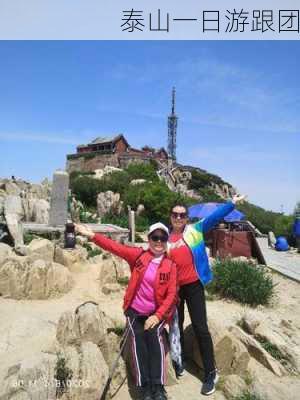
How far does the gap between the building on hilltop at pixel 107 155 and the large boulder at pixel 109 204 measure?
2443 centimetres

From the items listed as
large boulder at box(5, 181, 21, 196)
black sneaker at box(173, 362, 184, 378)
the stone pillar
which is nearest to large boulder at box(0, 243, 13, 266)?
black sneaker at box(173, 362, 184, 378)

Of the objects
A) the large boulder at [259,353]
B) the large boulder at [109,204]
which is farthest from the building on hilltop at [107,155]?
the large boulder at [259,353]

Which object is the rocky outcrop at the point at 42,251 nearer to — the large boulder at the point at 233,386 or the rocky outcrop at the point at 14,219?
the rocky outcrop at the point at 14,219

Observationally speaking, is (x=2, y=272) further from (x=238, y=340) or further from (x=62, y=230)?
(x=62, y=230)

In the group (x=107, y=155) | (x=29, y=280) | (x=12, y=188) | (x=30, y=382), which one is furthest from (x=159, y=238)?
(x=107, y=155)

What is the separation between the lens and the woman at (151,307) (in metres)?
3.80

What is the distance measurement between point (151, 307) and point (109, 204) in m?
26.6

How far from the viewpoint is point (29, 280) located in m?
7.59

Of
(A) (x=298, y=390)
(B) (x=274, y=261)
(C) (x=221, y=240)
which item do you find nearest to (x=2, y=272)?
(A) (x=298, y=390)

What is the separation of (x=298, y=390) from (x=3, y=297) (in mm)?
5080

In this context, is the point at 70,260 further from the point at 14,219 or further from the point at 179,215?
the point at 179,215

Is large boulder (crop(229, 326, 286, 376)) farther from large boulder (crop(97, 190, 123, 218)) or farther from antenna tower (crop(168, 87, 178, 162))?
antenna tower (crop(168, 87, 178, 162))

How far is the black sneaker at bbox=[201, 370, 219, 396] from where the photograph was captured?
4.18m

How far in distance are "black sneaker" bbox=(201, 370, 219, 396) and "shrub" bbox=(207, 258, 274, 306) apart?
391 centimetres
